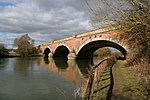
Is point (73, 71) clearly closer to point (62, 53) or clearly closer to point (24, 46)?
point (24, 46)

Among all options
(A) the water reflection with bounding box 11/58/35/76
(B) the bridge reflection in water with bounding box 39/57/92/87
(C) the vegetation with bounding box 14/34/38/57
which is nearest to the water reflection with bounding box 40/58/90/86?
(B) the bridge reflection in water with bounding box 39/57/92/87

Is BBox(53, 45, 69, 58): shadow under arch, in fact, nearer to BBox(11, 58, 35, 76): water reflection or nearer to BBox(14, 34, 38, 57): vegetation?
BBox(14, 34, 38, 57): vegetation

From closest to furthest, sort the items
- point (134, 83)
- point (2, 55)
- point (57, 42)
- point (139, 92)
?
point (139, 92), point (134, 83), point (2, 55), point (57, 42)

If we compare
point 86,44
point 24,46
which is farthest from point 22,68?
point 24,46

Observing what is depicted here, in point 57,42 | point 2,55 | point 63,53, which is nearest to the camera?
point 2,55

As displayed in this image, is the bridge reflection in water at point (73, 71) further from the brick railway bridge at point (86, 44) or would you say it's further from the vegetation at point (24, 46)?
the vegetation at point (24, 46)

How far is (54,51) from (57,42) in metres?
3.97

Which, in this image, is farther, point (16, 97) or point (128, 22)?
point (16, 97)

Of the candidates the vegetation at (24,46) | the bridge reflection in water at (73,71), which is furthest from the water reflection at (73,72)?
the vegetation at (24,46)

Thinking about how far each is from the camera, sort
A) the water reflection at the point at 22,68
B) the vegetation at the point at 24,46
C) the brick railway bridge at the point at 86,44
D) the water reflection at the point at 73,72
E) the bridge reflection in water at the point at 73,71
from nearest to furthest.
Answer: the bridge reflection in water at the point at 73,71 → the water reflection at the point at 73,72 → the water reflection at the point at 22,68 → the brick railway bridge at the point at 86,44 → the vegetation at the point at 24,46

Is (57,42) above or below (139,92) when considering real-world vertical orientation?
above

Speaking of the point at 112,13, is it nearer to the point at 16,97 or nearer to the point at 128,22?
the point at 128,22

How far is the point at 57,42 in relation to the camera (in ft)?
200

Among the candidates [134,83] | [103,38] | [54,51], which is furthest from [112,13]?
[54,51]
